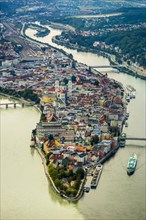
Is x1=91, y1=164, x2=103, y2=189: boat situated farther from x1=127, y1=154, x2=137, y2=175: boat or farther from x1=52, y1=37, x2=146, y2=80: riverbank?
x1=52, y1=37, x2=146, y2=80: riverbank

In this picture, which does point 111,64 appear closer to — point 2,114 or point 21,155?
point 2,114

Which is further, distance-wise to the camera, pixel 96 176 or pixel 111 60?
pixel 111 60

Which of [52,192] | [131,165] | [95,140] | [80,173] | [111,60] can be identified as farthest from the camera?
[111,60]

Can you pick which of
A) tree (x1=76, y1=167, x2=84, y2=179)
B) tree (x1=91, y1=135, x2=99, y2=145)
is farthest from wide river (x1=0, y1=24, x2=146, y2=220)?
tree (x1=91, y1=135, x2=99, y2=145)

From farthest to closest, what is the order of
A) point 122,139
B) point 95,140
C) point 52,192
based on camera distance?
point 122,139 < point 95,140 < point 52,192

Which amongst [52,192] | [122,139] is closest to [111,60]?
[122,139]

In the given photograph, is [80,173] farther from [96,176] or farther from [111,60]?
[111,60]

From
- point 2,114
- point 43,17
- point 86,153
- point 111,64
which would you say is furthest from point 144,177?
point 43,17

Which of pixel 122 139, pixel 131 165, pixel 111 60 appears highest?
pixel 131 165

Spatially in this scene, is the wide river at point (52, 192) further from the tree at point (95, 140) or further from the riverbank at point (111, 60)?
the riverbank at point (111, 60)
